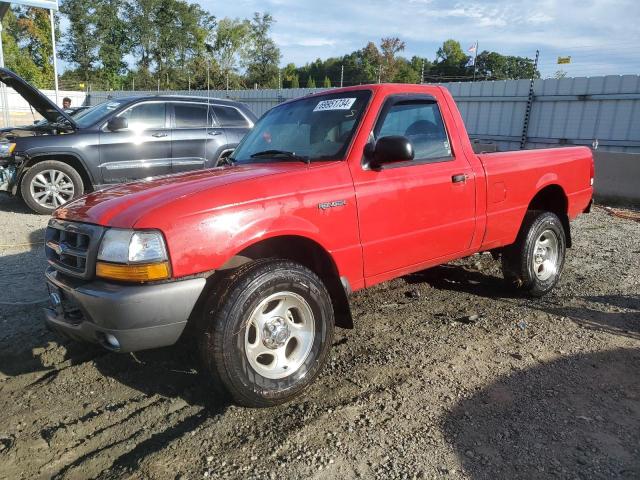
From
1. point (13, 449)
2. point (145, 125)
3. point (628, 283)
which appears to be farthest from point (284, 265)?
point (145, 125)

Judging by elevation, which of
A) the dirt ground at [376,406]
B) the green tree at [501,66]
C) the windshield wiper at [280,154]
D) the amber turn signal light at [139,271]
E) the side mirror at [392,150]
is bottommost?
the dirt ground at [376,406]

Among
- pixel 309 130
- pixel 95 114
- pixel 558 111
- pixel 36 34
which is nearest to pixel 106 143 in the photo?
pixel 95 114

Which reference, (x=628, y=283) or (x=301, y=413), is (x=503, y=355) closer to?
(x=301, y=413)

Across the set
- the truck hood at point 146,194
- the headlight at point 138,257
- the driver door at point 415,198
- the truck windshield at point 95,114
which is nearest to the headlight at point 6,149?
the truck windshield at point 95,114

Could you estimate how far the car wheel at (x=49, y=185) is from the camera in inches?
311

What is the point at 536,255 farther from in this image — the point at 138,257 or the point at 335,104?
the point at 138,257

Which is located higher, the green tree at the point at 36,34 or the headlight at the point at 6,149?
the green tree at the point at 36,34

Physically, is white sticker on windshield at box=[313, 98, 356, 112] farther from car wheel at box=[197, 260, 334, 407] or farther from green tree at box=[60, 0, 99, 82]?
green tree at box=[60, 0, 99, 82]

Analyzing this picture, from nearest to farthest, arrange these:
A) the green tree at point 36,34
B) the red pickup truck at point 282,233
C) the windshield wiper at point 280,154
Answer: the red pickup truck at point 282,233, the windshield wiper at point 280,154, the green tree at point 36,34

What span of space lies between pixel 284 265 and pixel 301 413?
884 mm

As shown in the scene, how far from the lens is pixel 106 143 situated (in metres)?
8.21

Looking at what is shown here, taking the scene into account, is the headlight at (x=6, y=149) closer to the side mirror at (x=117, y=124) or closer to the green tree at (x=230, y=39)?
the side mirror at (x=117, y=124)

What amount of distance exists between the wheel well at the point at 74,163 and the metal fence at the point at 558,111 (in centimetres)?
1042

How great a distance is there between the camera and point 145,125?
8.59 m
